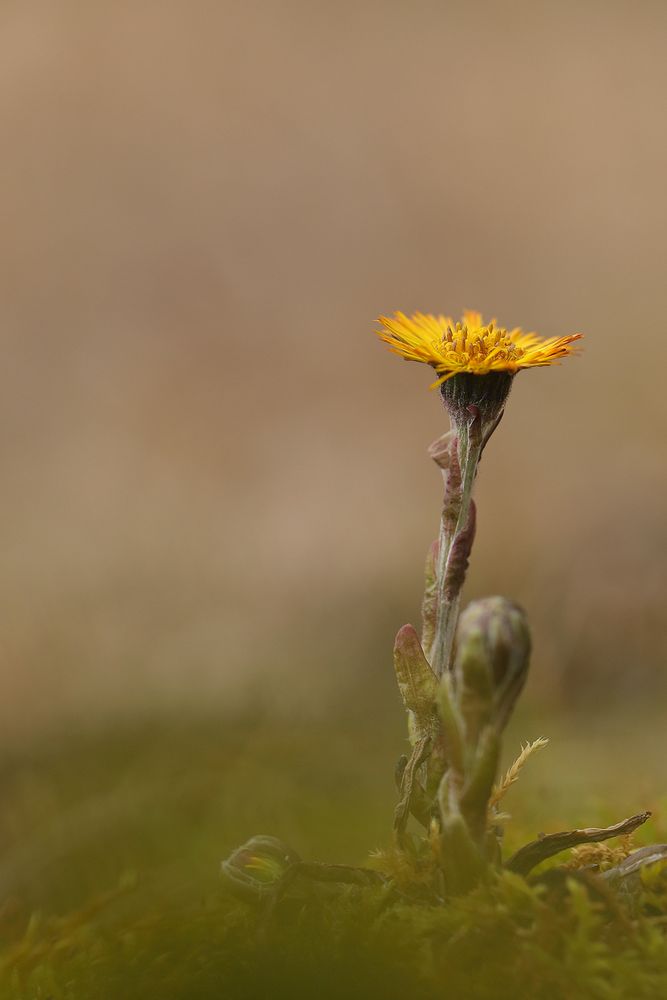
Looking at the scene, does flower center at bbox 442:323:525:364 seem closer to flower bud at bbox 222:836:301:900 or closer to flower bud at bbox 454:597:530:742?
flower bud at bbox 454:597:530:742

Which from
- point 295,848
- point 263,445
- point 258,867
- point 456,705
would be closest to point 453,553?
point 456,705

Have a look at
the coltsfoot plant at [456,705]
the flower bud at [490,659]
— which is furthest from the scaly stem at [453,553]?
the flower bud at [490,659]

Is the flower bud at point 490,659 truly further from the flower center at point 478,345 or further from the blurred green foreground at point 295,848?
the flower center at point 478,345

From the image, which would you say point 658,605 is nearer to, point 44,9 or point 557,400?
point 557,400

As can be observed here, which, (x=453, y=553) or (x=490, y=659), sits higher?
(x=453, y=553)

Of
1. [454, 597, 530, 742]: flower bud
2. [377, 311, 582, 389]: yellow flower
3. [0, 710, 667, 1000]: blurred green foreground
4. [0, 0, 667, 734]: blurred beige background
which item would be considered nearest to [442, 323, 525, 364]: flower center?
[377, 311, 582, 389]: yellow flower

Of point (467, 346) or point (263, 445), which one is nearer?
point (467, 346)

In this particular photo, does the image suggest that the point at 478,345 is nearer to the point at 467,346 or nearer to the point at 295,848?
the point at 467,346
